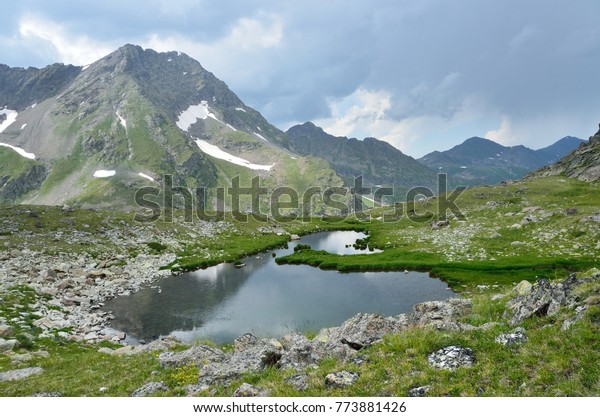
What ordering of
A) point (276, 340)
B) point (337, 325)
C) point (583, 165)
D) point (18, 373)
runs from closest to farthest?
point (18, 373) < point (276, 340) < point (337, 325) < point (583, 165)

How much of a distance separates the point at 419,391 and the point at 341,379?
9.49 feet

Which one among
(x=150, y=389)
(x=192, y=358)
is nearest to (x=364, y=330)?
(x=192, y=358)

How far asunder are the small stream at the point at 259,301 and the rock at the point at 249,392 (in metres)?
20.8

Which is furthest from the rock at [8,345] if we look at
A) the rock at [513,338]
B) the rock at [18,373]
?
the rock at [513,338]

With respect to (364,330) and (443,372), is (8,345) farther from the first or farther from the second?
(443,372)

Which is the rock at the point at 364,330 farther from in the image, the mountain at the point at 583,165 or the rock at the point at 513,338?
the mountain at the point at 583,165

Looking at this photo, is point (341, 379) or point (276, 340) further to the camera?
point (276, 340)

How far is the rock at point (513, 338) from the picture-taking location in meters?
12.1

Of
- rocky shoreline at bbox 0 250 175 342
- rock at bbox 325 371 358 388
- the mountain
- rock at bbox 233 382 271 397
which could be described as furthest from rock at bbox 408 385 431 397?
the mountain

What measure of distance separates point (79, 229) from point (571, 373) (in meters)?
79.2

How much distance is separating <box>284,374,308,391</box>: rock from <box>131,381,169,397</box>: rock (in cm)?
589

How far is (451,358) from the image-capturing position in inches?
480

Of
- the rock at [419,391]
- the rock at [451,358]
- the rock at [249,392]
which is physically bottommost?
the rock at [249,392]

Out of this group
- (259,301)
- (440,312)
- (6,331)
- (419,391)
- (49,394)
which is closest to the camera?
(419,391)
